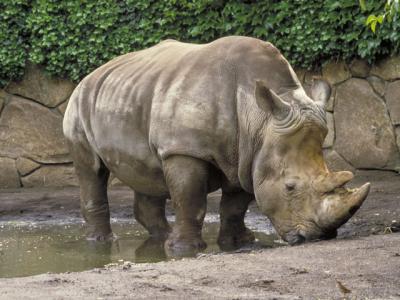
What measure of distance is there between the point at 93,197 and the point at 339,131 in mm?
3162

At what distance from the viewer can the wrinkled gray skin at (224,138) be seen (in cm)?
758

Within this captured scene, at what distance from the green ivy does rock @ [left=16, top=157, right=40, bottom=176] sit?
909mm

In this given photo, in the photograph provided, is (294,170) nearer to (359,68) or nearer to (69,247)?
(69,247)

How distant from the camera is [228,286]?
577 centimetres

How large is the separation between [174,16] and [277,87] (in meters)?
4.52


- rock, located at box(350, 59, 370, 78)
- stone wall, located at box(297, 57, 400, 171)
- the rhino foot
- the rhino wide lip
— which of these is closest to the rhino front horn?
the rhino wide lip

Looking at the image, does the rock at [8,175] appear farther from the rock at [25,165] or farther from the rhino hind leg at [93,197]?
the rhino hind leg at [93,197]

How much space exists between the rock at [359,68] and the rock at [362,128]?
64 mm

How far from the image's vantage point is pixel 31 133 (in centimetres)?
1291

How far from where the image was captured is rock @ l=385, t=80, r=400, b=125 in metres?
11.4

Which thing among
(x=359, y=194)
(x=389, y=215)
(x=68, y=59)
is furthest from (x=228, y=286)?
(x=68, y=59)

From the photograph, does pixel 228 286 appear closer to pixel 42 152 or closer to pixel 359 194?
pixel 359 194

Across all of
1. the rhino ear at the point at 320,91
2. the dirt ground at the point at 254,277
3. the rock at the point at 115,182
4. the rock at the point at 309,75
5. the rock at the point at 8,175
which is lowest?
the rock at the point at 115,182

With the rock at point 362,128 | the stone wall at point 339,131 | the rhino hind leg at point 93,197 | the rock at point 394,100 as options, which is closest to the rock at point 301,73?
the stone wall at point 339,131
